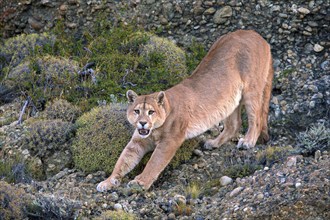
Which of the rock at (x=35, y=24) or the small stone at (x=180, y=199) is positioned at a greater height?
the small stone at (x=180, y=199)

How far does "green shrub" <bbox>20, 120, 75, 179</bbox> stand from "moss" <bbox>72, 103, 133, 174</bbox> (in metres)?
0.16

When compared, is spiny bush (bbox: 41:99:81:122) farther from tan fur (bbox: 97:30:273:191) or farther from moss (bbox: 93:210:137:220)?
moss (bbox: 93:210:137:220)

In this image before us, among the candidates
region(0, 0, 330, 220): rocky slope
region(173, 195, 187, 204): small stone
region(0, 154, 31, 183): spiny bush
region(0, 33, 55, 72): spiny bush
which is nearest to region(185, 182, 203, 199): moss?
region(0, 0, 330, 220): rocky slope

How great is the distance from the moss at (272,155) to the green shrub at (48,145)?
2583 mm

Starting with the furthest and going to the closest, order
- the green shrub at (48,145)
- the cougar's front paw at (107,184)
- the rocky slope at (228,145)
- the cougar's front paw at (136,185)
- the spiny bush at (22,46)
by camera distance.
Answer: the spiny bush at (22,46), the green shrub at (48,145), the cougar's front paw at (107,184), the cougar's front paw at (136,185), the rocky slope at (228,145)

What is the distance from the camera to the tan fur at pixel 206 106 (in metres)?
8.73

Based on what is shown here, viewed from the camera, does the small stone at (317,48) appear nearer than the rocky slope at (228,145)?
No

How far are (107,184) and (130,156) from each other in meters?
0.58

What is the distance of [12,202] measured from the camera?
7379mm

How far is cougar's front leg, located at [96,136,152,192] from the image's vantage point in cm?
884

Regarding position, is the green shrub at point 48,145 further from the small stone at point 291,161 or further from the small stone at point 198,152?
the small stone at point 291,161

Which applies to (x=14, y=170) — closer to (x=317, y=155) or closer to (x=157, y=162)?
(x=157, y=162)

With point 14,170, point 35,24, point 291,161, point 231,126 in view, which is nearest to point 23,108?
point 14,170

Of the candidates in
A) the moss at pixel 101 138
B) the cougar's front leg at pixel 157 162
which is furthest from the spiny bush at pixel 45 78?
the cougar's front leg at pixel 157 162
